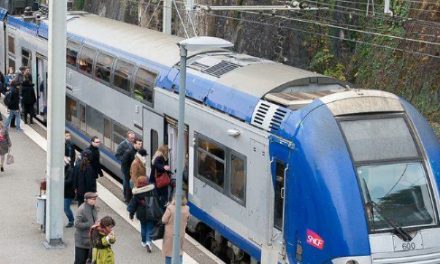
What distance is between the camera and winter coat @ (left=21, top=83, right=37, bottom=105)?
25000 mm

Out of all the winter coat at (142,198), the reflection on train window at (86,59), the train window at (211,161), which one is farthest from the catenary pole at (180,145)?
the reflection on train window at (86,59)

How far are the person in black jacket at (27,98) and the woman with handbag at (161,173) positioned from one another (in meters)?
9.54

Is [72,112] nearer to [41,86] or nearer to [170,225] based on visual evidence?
[41,86]

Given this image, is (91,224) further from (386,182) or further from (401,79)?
(401,79)

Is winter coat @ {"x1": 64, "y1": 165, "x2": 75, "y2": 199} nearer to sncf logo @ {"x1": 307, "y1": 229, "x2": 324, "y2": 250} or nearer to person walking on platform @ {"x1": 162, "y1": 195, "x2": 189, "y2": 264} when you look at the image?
person walking on platform @ {"x1": 162, "y1": 195, "x2": 189, "y2": 264}

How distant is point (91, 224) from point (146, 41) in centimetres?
710

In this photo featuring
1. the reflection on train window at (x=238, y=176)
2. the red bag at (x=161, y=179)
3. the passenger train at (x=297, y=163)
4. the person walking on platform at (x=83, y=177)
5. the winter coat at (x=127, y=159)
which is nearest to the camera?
the passenger train at (x=297, y=163)

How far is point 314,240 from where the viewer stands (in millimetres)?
11977

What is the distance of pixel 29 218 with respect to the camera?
17.3 metres

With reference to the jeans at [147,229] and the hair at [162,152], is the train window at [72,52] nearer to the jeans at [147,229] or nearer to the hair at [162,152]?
the hair at [162,152]

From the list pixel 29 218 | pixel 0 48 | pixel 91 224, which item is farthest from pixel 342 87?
pixel 0 48

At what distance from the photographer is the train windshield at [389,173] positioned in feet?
39.7

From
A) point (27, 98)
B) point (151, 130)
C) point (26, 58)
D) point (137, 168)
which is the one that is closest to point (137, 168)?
point (137, 168)

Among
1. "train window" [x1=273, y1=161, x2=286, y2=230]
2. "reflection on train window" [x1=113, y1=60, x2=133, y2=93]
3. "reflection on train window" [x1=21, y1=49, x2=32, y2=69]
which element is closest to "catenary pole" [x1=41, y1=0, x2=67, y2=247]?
"reflection on train window" [x1=113, y1=60, x2=133, y2=93]
